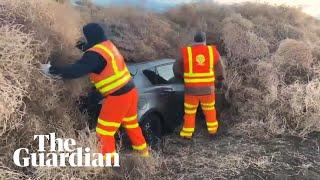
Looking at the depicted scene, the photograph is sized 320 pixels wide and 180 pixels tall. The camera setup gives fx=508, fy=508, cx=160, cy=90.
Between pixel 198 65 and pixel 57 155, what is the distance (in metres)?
3.35

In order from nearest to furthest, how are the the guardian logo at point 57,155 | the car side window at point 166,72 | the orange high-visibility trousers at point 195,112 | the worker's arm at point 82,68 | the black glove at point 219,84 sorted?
the the guardian logo at point 57,155, the worker's arm at point 82,68, the car side window at point 166,72, the orange high-visibility trousers at point 195,112, the black glove at point 219,84

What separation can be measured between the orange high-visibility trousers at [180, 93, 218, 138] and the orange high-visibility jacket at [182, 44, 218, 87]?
23 cm

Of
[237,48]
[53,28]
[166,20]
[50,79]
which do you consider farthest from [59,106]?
[166,20]

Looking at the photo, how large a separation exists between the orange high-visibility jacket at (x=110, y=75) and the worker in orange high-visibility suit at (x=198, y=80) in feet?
6.36

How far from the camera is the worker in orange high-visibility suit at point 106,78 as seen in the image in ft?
21.2

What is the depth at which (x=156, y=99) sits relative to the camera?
7969 millimetres

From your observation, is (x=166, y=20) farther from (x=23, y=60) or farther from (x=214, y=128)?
(x=23, y=60)

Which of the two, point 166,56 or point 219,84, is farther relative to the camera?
point 166,56

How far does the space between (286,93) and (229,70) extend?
1398 mm

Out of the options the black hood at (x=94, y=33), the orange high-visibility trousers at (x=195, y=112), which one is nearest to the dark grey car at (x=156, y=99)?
the orange high-visibility trousers at (x=195, y=112)

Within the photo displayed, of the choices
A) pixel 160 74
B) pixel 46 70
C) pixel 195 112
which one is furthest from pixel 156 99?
pixel 46 70

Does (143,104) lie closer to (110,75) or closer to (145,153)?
(145,153)

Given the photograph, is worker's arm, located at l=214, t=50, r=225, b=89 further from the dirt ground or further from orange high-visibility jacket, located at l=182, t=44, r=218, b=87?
the dirt ground

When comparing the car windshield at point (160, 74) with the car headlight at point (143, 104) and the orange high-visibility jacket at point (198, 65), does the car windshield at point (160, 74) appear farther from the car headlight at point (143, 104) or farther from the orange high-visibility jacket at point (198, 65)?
the car headlight at point (143, 104)
